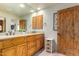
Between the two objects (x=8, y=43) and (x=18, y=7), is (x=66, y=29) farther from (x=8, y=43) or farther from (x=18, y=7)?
(x=8, y=43)

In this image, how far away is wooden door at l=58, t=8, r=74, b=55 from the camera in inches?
95.7

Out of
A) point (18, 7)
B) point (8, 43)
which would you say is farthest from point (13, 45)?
point (18, 7)

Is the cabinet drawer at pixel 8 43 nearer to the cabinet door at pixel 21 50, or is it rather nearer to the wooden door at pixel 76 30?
the cabinet door at pixel 21 50

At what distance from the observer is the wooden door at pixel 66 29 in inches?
95.7

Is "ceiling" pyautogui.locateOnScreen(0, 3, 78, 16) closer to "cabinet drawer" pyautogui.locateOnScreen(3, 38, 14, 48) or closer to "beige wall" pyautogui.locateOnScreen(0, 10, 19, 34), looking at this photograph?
"beige wall" pyautogui.locateOnScreen(0, 10, 19, 34)

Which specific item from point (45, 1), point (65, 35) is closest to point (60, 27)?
point (65, 35)

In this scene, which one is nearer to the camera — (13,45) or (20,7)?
(20,7)

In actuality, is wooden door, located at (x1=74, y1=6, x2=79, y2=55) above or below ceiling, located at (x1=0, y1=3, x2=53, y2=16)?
below

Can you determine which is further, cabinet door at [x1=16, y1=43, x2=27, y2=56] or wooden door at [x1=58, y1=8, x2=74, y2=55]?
wooden door at [x1=58, y1=8, x2=74, y2=55]

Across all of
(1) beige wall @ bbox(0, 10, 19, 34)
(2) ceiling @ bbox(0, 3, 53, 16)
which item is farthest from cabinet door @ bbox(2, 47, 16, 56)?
(2) ceiling @ bbox(0, 3, 53, 16)

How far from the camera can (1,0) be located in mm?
1689

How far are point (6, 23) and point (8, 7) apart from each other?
268 millimetres

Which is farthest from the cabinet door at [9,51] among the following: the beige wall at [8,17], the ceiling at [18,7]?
the ceiling at [18,7]

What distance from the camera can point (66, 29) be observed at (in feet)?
8.39
